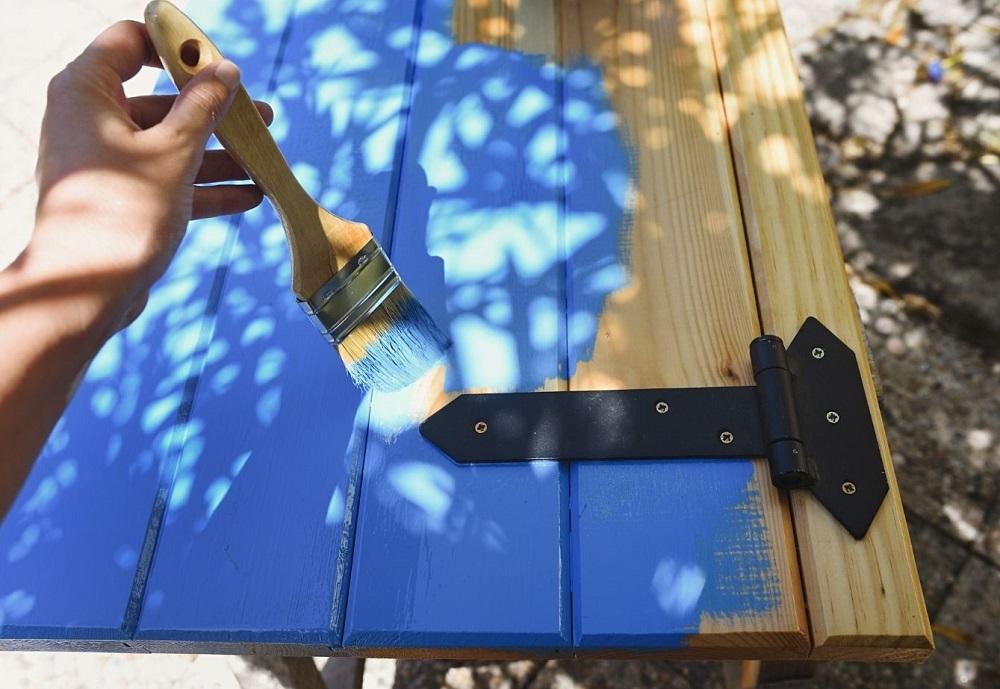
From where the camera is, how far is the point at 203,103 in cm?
133

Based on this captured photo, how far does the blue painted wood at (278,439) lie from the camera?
4.91ft

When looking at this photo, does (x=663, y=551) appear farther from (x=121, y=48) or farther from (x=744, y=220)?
(x=121, y=48)

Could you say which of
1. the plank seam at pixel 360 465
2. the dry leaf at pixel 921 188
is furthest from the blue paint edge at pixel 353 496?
the dry leaf at pixel 921 188

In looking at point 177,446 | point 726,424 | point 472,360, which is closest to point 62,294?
point 177,446

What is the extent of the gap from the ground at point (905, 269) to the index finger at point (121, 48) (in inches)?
55.6

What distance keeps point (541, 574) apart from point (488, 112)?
45.5 inches

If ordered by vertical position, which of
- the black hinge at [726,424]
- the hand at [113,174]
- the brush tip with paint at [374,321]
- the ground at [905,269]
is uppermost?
the hand at [113,174]

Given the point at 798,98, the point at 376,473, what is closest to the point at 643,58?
the point at 798,98

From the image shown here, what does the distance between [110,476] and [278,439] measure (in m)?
0.34

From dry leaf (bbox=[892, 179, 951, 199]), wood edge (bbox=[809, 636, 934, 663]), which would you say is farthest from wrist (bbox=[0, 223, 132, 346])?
dry leaf (bbox=[892, 179, 951, 199])

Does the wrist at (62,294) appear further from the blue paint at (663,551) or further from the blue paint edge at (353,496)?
the blue paint at (663,551)

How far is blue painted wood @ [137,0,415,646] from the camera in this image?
1496 millimetres

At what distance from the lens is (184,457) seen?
167 cm

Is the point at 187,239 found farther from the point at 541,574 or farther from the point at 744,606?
Answer: the point at 744,606
